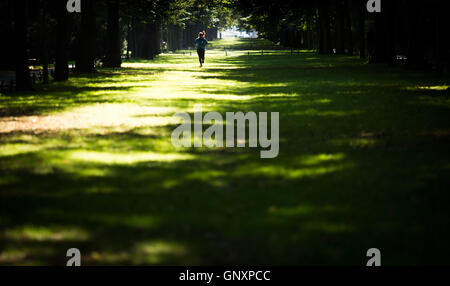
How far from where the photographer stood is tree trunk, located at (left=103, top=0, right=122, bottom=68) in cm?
4272

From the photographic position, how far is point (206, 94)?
21219 mm

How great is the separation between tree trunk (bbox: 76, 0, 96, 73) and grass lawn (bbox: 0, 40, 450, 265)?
20575mm

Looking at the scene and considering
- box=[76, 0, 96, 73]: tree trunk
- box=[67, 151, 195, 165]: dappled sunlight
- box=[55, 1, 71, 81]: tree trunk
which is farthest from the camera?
box=[76, 0, 96, 73]: tree trunk

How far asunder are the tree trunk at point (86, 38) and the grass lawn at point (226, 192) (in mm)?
20575

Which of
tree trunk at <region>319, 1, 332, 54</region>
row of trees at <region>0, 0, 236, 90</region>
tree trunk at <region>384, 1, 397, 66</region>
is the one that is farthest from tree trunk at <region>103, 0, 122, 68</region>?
tree trunk at <region>319, 1, 332, 54</region>

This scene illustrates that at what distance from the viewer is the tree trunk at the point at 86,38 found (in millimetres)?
35375

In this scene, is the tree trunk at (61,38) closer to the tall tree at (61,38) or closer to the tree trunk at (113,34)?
the tall tree at (61,38)

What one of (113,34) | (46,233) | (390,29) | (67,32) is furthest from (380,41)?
(46,233)

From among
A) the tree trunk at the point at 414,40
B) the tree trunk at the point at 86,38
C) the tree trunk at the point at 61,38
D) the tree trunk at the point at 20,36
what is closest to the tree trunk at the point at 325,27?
the tree trunk at the point at 414,40

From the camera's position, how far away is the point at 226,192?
7746 mm

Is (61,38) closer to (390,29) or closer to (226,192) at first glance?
(390,29)

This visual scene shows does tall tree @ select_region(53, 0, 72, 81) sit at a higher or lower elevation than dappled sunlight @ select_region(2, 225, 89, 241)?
higher

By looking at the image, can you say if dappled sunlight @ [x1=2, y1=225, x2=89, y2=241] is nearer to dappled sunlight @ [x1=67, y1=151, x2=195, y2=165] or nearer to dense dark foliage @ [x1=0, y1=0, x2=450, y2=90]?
dappled sunlight @ [x1=67, y1=151, x2=195, y2=165]
